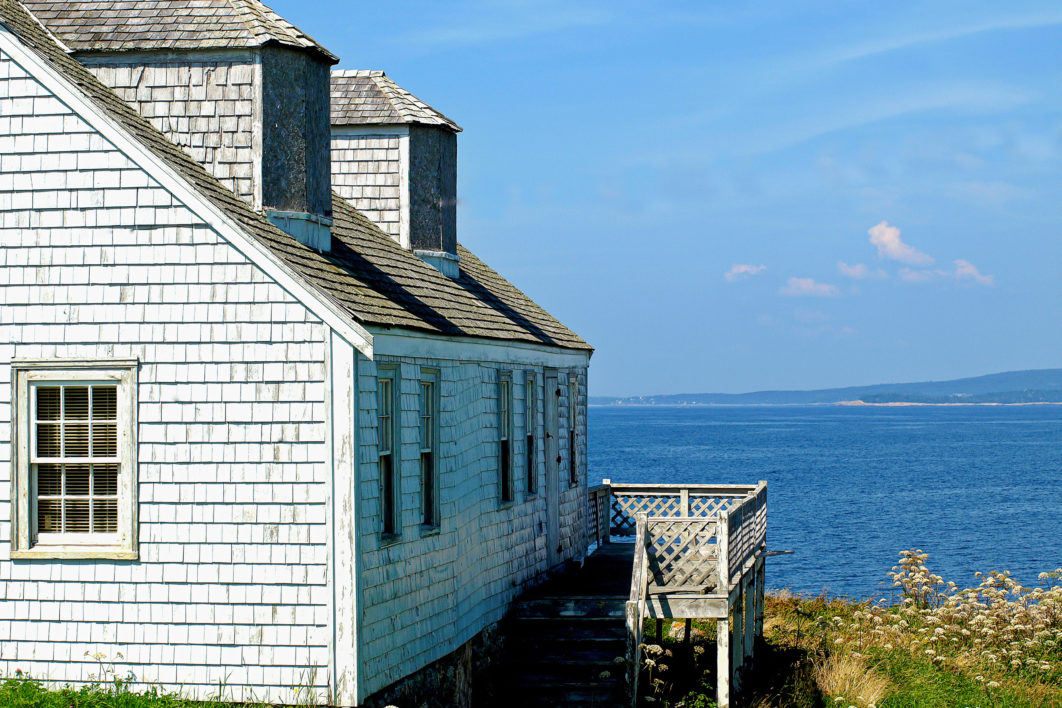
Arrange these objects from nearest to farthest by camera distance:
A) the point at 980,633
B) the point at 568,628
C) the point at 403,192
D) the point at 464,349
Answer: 1. the point at 464,349
2. the point at 568,628
3. the point at 403,192
4. the point at 980,633

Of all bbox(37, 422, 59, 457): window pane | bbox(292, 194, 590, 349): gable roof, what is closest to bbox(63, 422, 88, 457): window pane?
bbox(37, 422, 59, 457): window pane

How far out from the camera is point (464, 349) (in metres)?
15.4

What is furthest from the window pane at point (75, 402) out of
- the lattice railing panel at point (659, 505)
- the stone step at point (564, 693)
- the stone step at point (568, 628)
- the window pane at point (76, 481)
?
the lattice railing panel at point (659, 505)

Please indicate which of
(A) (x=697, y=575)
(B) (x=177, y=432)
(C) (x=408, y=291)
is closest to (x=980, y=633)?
(A) (x=697, y=575)

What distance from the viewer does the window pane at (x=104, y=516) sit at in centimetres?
1193

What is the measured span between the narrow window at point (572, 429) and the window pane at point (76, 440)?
35.3ft

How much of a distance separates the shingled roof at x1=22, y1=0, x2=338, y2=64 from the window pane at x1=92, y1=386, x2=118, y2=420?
4215 millimetres

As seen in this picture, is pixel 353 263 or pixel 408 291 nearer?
pixel 353 263

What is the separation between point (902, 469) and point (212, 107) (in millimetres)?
92644

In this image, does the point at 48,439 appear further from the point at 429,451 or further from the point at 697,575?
the point at 697,575

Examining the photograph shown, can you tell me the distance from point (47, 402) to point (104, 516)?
1.21 m

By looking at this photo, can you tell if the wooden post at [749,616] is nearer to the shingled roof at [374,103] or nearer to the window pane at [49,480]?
the shingled roof at [374,103]

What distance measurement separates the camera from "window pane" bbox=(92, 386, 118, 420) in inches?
470

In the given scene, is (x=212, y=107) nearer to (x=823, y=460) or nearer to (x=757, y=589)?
(x=757, y=589)
